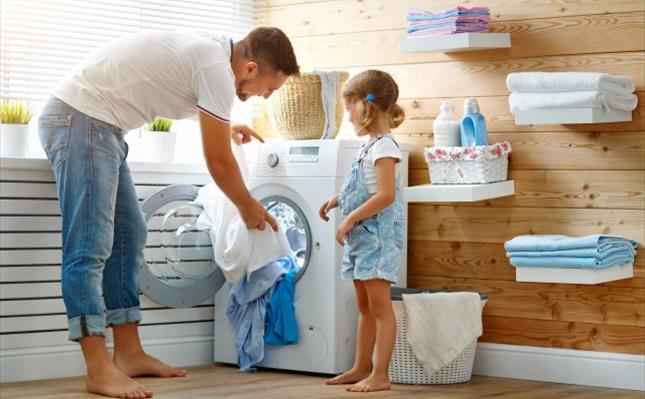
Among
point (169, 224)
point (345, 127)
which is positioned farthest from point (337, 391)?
point (345, 127)

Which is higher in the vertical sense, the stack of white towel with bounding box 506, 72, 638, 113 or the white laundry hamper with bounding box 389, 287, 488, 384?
the stack of white towel with bounding box 506, 72, 638, 113

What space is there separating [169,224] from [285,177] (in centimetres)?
47

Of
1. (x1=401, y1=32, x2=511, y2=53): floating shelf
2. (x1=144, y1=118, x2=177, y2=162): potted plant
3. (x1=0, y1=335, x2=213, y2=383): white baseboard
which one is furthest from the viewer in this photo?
(x1=144, y1=118, x2=177, y2=162): potted plant

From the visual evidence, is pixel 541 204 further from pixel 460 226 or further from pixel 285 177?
pixel 285 177

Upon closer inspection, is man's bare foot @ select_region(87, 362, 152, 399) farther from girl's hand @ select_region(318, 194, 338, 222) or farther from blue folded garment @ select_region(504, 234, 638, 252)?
blue folded garment @ select_region(504, 234, 638, 252)

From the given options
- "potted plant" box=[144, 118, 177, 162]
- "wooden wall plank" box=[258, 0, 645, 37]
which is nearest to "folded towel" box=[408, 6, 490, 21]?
"wooden wall plank" box=[258, 0, 645, 37]

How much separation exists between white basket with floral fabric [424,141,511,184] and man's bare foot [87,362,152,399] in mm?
1308

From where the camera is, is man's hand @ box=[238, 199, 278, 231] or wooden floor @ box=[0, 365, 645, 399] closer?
wooden floor @ box=[0, 365, 645, 399]

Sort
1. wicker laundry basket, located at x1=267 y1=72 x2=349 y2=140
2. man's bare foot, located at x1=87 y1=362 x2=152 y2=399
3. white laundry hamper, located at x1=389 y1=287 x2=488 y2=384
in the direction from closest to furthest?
man's bare foot, located at x1=87 y1=362 x2=152 y2=399 → white laundry hamper, located at x1=389 y1=287 x2=488 y2=384 → wicker laundry basket, located at x1=267 y1=72 x2=349 y2=140

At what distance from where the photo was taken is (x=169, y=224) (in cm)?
395

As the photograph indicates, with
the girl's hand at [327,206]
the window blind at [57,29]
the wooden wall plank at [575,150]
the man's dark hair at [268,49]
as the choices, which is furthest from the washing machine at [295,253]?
the window blind at [57,29]

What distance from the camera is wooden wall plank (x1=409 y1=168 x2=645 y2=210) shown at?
358cm

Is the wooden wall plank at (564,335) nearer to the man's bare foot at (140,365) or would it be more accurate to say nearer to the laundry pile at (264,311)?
the laundry pile at (264,311)

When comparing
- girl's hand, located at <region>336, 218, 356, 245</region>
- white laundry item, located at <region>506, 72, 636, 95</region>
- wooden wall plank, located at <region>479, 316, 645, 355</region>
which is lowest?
wooden wall plank, located at <region>479, 316, 645, 355</region>
